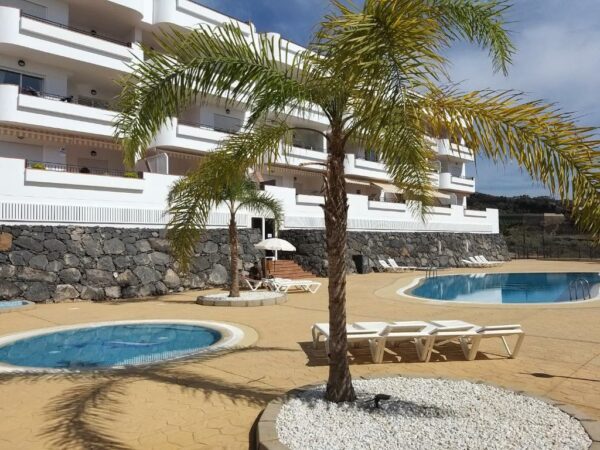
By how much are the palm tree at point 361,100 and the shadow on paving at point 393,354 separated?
2.57m

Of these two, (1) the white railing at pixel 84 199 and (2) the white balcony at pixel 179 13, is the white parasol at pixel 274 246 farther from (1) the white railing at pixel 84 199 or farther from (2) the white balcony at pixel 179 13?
(2) the white balcony at pixel 179 13

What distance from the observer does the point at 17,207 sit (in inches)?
614

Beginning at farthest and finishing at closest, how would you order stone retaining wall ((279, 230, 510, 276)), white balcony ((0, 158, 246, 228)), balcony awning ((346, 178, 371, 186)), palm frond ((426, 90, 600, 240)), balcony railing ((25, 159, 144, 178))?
1. balcony awning ((346, 178, 371, 186))
2. stone retaining wall ((279, 230, 510, 276))
3. balcony railing ((25, 159, 144, 178))
4. white balcony ((0, 158, 246, 228))
5. palm frond ((426, 90, 600, 240))

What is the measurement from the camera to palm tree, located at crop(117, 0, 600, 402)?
416 centimetres

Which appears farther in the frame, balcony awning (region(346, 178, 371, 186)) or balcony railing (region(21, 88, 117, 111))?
balcony awning (region(346, 178, 371, 186))

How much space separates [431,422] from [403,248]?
85.3 ft

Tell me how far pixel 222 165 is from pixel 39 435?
372 cm

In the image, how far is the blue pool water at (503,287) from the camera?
64.0ft

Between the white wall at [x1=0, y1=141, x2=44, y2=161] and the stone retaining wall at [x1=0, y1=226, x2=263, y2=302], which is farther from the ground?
the white wall at [x1=0, y1=141, x2=44, y2=161]

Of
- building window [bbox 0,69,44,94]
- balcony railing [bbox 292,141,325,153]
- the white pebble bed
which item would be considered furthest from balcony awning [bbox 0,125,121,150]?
the white pebble bed

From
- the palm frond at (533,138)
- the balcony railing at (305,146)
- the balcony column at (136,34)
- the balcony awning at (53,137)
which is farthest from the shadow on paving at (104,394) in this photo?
the balcony railing at (305,146)

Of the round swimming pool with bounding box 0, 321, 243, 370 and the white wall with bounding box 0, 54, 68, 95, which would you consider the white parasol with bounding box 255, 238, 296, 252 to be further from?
the white wall with bounding box 0, 54, 68, 95

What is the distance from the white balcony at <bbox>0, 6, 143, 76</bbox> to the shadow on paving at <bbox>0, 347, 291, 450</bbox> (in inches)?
544

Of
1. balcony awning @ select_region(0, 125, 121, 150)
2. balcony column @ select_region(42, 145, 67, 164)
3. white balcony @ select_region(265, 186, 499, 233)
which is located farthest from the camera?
white balcony @ select_region(265, 186, 499, 233)
